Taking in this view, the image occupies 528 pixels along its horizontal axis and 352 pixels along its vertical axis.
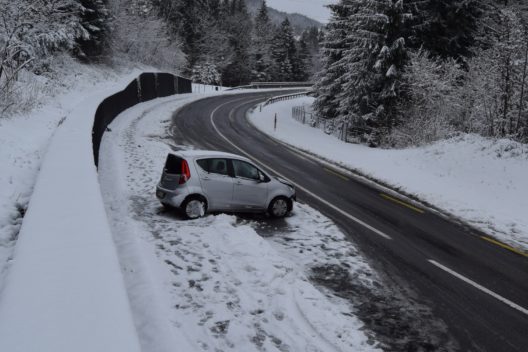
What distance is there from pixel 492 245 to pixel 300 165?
9.81 meters

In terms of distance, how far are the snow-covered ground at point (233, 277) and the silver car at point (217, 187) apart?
15.1 inches

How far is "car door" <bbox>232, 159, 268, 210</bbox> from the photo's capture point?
11.6m

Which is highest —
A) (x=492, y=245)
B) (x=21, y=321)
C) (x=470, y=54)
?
(x=470, y=54)

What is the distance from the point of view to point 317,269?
28.9ft

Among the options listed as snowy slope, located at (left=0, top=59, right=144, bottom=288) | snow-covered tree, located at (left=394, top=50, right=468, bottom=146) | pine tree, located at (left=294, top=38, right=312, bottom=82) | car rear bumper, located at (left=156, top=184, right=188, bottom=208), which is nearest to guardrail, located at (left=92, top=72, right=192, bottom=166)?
snowy slope, located at (left=0, top=59, right=144, bottom=288)

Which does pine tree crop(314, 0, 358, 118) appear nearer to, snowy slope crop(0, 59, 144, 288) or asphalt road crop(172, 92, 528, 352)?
asphalt road crop(172, 92, 528, 352)

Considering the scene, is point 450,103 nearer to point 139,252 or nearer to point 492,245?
point 492,245

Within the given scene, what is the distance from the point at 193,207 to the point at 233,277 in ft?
11.5

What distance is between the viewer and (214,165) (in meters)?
11.5

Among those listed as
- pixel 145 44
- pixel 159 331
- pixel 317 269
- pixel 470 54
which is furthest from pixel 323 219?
pixel 145 44

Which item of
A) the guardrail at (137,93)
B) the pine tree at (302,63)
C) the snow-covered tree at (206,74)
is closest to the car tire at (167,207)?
the guardrail at (137,93)

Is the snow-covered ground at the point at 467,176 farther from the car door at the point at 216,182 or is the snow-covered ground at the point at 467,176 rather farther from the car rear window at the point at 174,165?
the car rear window at the point at 174,165

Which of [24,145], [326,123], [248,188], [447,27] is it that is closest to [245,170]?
[248,188]

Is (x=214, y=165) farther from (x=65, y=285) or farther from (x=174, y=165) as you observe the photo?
(x=65, y=285)
